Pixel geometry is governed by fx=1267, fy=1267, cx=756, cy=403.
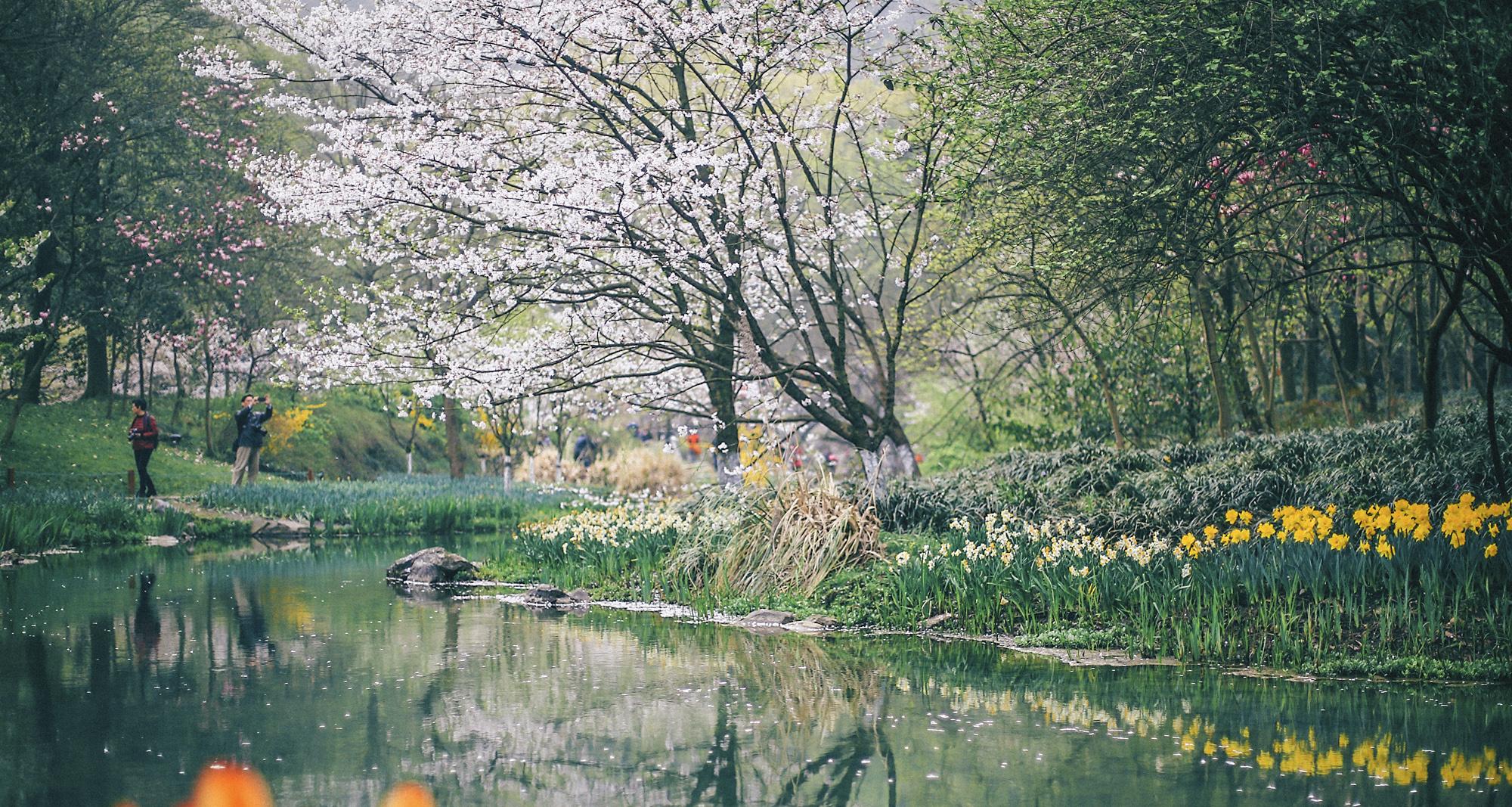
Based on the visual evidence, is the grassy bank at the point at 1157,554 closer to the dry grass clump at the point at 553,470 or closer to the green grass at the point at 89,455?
the green grass at the point at 89,455

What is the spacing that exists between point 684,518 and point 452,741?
23.1 feet

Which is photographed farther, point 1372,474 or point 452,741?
point 1372,474

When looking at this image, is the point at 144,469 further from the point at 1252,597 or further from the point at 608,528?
the point at 1252,597

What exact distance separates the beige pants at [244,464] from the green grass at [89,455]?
1550mm

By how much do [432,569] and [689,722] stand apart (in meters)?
7.95

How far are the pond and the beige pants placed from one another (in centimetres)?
1386

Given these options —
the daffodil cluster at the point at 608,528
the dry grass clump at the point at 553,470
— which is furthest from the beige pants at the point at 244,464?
the daffodil cluster at the point at 608,528

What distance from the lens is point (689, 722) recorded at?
→ 7039 millimetres

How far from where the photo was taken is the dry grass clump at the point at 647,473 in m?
28.8

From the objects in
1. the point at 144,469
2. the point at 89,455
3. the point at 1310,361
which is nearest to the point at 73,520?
the point at 144,469

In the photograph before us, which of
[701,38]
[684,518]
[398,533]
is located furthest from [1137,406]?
[398,533]

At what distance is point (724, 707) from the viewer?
740 centimetres

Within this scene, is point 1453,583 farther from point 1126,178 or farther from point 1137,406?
point 1137,406

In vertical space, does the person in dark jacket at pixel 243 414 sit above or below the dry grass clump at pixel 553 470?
above
